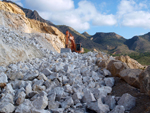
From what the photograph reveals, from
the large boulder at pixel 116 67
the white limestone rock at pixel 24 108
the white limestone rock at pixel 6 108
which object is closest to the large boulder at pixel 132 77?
the large boulder at pixel 116 67

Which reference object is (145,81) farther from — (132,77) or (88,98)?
(88,98)

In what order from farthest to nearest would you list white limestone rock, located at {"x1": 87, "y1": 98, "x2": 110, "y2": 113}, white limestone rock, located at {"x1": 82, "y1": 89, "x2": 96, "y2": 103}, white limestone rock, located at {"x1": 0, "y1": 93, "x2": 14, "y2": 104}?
1. white limestone rock, located at {"x1": 82, "y1": 89, "x2": 96, "y2": 103}
2. white limestone rock, located at {"x1": 0, "y1": 93, "x2": 14, "y2": 104}
3. white limestone rock, located at {"x1": 87, "y1": 98, "x2": 110, "y2": 113}

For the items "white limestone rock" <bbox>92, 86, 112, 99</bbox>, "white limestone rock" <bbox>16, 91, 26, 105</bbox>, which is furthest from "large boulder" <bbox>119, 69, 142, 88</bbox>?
"white limestone rock" <bbox>16, 91, 26, 105</bbox>

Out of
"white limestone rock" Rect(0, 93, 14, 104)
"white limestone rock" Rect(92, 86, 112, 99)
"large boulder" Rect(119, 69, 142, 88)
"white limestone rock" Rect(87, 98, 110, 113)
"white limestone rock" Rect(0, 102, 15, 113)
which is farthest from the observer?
"large boulder" Rect(119, 69, 142, 88)

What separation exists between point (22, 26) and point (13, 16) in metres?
1.71

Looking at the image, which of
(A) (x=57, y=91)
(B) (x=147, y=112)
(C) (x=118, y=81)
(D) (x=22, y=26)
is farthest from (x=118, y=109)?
(D) (x=22, y=26)

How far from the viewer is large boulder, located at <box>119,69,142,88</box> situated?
299cm

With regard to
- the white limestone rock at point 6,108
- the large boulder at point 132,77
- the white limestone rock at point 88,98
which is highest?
the large boulder at point 132,77

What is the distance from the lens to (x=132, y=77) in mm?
3082

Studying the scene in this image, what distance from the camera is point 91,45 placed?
48156 millimetres

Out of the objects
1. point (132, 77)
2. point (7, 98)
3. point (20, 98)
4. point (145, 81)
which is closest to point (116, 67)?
point (132, 77)

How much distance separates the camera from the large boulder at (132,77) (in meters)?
2.99

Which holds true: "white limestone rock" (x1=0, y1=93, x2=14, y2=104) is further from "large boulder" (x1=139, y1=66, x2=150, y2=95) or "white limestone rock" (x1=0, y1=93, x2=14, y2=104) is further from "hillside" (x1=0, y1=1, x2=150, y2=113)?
"large boulder" (x1=139, y1=66, x2=150, y2=95)

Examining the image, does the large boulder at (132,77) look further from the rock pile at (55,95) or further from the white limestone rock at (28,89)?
the white limestone rock at (28,89)
